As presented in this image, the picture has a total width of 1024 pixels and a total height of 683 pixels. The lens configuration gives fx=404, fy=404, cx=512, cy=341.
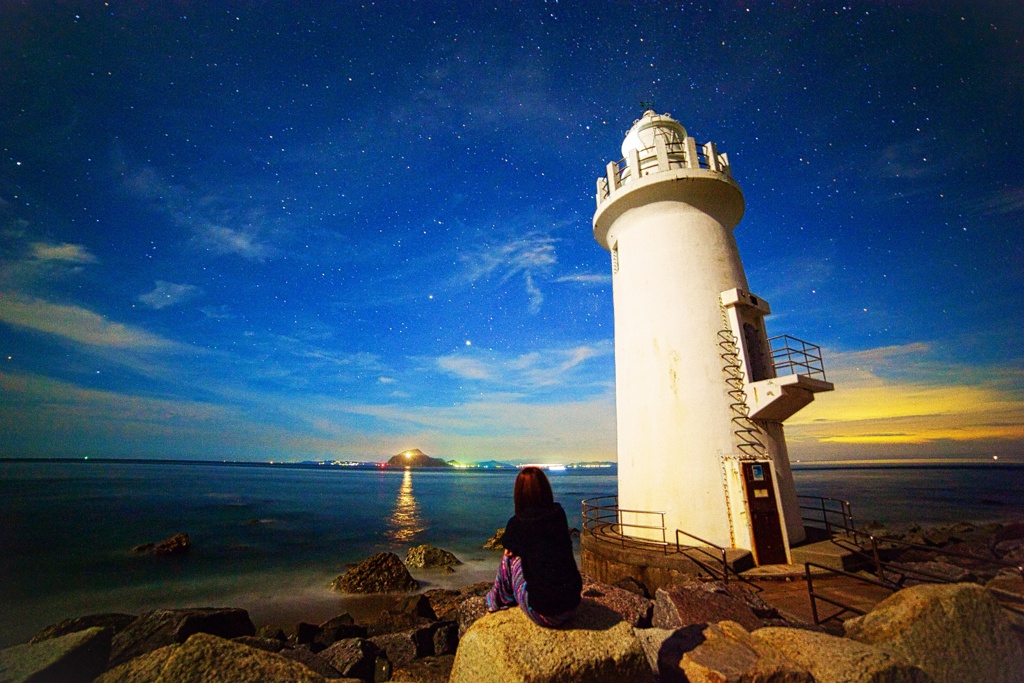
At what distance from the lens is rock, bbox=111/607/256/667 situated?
21.8 feet

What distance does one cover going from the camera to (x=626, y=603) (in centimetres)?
602

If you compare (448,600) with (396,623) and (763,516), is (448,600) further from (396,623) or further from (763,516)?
(763,516)

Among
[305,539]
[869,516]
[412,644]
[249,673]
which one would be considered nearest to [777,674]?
[249,673]

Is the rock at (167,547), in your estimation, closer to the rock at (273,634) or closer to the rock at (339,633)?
the rock at (273,634)

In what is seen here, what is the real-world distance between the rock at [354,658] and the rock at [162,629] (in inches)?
99.8

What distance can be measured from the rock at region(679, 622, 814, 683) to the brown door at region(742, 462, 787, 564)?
4.85 m

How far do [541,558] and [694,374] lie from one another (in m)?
7.24

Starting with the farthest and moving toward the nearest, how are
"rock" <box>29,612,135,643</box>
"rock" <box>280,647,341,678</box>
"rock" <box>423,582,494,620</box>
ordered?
"rock" <box>423,582,494,620</box>, "rock" <box>29,612,135,643</box>, "rock" <box>280,647,341,678</box>

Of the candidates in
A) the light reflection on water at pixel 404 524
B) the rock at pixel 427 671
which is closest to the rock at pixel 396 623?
the rock at pixel 427 671

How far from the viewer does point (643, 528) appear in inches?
357

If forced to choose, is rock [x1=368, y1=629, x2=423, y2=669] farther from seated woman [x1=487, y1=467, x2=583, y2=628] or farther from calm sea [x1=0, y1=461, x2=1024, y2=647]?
calm sea [x1=0, y1=461, x2=1024, y2=647]

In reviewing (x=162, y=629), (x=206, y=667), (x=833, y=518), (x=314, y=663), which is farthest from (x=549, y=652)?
(x=833, y=518)

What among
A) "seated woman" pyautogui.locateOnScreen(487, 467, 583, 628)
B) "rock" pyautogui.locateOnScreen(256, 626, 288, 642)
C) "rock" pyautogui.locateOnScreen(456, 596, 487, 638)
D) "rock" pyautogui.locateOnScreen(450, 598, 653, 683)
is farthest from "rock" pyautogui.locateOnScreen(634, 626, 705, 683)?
"rock" pyautogui.locateOnScreen(256, 626, 288, 642)

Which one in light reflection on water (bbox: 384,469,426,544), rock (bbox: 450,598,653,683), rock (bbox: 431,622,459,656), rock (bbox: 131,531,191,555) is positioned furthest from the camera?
light reflection on water (bbox: 384,469,426,544)
